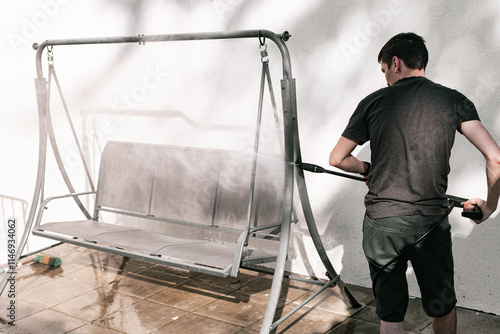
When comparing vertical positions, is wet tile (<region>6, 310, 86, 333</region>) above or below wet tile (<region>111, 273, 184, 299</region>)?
below

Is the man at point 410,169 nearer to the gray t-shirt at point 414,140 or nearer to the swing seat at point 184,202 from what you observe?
the gray t-shirt at point 414,140

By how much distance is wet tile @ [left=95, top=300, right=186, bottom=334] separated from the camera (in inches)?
146

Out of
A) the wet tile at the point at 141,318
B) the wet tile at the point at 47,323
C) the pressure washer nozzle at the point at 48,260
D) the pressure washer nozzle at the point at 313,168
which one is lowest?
the wet tile at the point at 47,323

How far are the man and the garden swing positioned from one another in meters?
0.78

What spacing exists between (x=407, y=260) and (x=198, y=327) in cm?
165

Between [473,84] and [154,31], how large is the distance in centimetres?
319

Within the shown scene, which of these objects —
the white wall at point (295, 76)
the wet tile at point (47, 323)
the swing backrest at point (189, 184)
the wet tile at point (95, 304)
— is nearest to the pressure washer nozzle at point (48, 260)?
the white wall at point (295, 76)

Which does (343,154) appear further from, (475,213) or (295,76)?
(295,76)

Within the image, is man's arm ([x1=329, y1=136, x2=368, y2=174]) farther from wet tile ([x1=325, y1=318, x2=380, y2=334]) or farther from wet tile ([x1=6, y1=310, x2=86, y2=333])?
wet tile ([x1=6, y1=310, x2=86, y2=333])

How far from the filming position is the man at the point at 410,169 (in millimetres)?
2521

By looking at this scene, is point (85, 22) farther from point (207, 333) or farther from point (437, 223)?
point (437, 223)

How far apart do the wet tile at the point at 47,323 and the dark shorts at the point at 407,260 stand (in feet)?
7.19

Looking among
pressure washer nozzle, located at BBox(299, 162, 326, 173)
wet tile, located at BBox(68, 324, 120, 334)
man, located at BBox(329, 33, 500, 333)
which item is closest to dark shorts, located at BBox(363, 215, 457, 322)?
man, located at BBox(329, 33, 500, 333)

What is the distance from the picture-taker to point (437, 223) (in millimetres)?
2588
